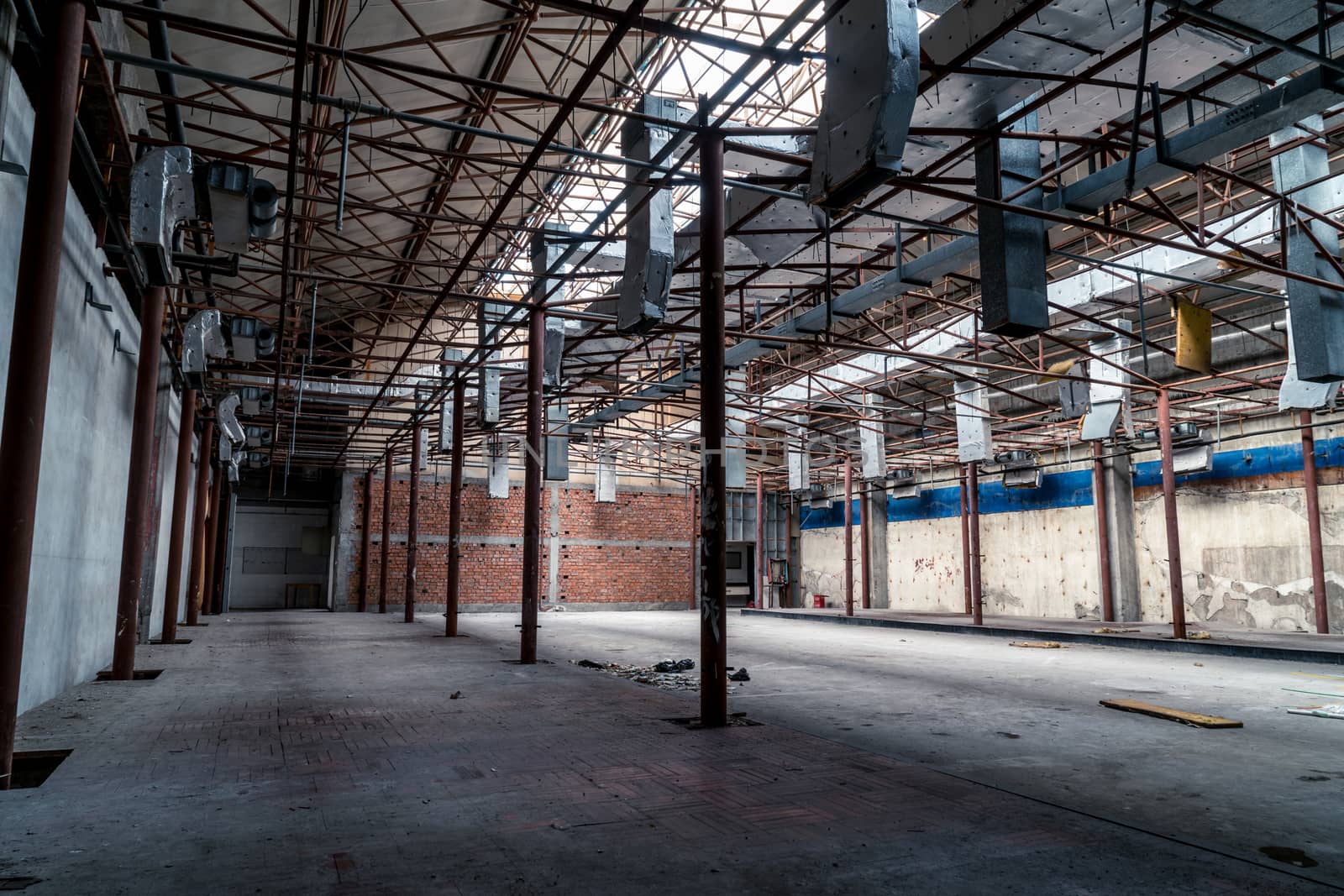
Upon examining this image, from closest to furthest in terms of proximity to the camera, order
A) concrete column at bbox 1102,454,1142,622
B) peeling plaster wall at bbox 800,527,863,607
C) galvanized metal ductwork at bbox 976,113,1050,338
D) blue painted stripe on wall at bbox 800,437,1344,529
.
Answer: galvanized metal ductwork at bbox 976,113,1050,338 → blue painted stripe on wall at bbox 800,437,1344,529 → concrete column at bbox 1102,454,1142,622 → peeling plaster wall at bbox 800,527,863,607

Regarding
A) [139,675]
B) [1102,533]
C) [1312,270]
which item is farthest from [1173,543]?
[139,675]

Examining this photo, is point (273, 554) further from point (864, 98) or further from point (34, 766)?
Answer: point (864, 98)

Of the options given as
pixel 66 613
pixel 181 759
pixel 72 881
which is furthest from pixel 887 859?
pixel 66 613

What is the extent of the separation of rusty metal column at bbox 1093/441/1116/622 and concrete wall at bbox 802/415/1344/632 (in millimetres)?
643

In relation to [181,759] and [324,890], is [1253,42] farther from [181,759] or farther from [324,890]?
[181,759]

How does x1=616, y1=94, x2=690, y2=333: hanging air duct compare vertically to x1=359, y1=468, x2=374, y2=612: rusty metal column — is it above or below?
above

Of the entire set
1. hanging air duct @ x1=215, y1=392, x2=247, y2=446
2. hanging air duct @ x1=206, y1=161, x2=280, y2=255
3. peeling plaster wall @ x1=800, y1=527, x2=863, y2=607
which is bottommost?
peeling plaster wall @ x1=800, y1=527, x2=863, y2=607

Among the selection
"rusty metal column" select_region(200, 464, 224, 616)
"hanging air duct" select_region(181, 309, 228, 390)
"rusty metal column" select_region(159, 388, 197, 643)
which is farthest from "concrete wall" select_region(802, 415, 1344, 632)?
"rusty metal column" select_region(200, 464, 224, 616)

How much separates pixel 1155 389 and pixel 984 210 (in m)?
9.13

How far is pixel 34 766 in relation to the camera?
6090 mm

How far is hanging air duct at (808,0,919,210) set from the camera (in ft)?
19.3

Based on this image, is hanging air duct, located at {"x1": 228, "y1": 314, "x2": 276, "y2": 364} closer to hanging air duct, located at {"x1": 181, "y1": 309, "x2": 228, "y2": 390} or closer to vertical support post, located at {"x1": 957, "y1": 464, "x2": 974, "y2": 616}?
hanging air duct, located at {"x1": 181, "y1": 309, "x2": 228, "y2": 390}

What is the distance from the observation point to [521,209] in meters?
18.3

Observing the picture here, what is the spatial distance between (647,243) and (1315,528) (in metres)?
15.7
